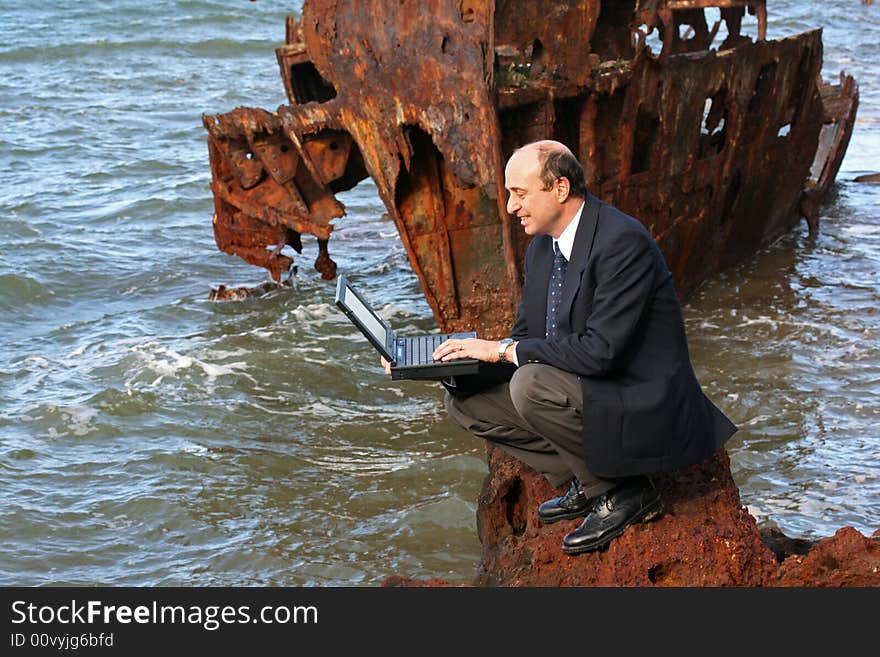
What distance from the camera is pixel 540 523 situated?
4215 millimetres

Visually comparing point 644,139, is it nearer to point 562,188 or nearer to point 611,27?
point 611,27

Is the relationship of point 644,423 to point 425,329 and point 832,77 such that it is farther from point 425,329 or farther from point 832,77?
point 832,77

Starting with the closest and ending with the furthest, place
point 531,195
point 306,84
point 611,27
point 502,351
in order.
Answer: point 531,195, point 502,351, point 611,27, point 306,84

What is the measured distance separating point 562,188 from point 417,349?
2.52 feet

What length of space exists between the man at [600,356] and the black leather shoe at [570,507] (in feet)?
0.43

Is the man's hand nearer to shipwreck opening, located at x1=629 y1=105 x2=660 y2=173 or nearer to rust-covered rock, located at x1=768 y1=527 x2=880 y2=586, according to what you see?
rust-covered rock, located at x1=768 y1=527 x2=880 y2=586

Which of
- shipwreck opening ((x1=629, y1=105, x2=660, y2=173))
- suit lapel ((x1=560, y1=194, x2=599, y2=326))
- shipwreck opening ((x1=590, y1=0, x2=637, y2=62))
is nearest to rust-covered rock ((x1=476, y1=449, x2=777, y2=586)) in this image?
suit lapel ((x1=560, y1=194, x2=599, y2=326))

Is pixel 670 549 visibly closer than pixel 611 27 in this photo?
Yes

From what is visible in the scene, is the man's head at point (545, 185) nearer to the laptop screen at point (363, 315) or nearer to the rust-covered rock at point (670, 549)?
the laptop screen at point (363, 315)

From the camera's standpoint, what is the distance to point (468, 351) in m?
3.94

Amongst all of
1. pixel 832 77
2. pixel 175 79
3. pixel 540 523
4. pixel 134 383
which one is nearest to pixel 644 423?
pixel 540 523

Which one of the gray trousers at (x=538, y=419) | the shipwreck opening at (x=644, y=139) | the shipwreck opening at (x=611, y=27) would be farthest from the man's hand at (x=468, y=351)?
the shipwreck opening at (x=611, y=27)

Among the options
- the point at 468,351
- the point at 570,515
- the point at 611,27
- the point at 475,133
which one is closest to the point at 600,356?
the point at 468,351
